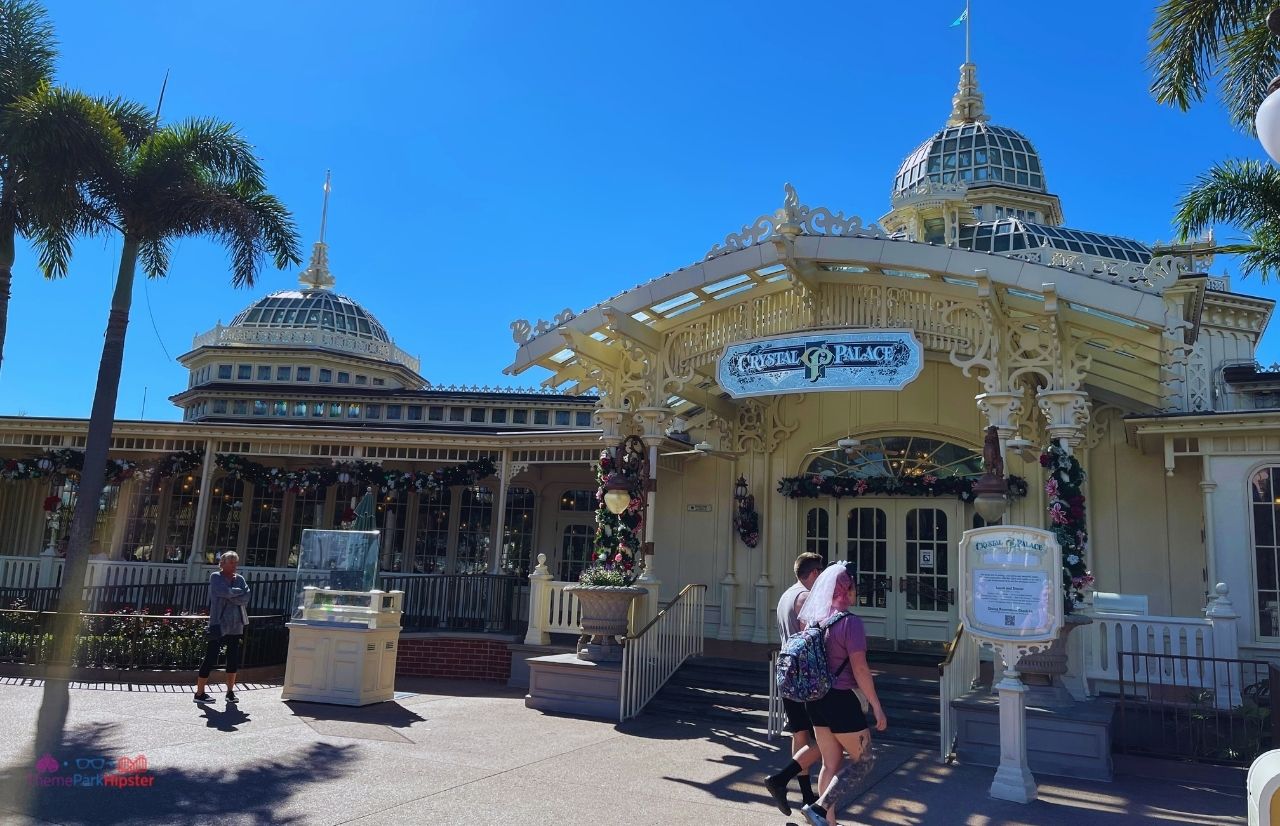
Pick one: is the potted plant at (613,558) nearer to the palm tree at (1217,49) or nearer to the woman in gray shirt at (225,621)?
the woman in gray shirt at (225,621)

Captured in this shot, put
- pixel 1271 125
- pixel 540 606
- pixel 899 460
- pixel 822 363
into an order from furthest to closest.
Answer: pixel 899 460 < pixel 540 606 < pixel 822 363 < pixel 1271 125

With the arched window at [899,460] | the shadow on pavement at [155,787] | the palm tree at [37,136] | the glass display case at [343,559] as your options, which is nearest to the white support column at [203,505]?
the palm tree at [37,136]

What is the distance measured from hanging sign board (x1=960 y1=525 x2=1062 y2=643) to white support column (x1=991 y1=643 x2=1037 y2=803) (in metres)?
0.20

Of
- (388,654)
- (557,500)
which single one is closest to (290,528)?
(557,500)

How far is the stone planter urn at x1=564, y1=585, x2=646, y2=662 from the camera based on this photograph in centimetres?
1038

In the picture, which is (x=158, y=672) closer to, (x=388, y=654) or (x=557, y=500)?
(x=388, y=654)

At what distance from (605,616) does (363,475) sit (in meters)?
7.84

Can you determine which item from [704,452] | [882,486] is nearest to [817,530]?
[882,486]

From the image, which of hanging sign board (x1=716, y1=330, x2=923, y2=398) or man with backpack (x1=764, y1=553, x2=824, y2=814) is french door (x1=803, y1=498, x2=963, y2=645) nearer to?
hanging sign board (x1=716, y1=330, x2=923, y2=398)

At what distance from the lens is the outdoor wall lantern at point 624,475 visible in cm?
1098

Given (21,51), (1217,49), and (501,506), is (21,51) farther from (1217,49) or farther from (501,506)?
(1217,49)

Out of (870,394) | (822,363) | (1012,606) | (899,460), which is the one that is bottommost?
(1012,606)

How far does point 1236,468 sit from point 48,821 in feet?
40.7

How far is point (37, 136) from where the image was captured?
42.1ft
